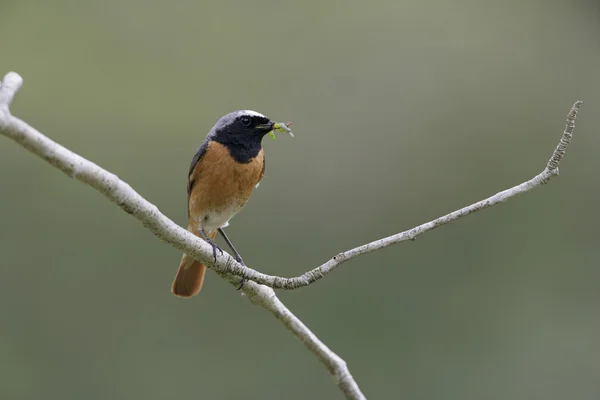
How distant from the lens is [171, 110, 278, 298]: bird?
2994 mm

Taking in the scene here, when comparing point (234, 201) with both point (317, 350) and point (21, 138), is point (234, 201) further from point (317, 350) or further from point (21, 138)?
point (21, 138)

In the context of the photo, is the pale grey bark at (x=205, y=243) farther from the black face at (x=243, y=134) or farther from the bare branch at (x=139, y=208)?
the black face at (x=243, y=134)

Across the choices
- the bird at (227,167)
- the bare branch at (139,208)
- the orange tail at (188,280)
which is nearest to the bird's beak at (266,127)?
the bird at (227,167)

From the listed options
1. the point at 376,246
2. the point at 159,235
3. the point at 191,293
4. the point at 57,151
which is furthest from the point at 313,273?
the point at 191,293

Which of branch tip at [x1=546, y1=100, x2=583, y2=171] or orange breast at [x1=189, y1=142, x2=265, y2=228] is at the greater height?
orange breast at [x1=189, y1=142, x2=265, y2=228]

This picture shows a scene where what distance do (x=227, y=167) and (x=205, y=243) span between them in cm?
90

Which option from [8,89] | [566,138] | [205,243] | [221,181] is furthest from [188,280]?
[566,138]

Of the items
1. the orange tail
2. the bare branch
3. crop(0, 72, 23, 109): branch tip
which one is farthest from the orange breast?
crop(0, 72, 23, 109): branch tip

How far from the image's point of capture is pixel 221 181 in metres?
2.99

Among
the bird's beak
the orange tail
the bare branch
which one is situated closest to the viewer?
the bare branch

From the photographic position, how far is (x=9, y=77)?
1672 millimetres

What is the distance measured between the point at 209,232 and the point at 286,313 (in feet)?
3.54

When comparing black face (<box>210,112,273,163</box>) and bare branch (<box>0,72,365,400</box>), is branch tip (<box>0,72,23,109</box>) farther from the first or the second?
black face (<box>210,112,273,163</box>)

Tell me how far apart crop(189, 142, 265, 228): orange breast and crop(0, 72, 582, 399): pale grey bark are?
2.41 ft
